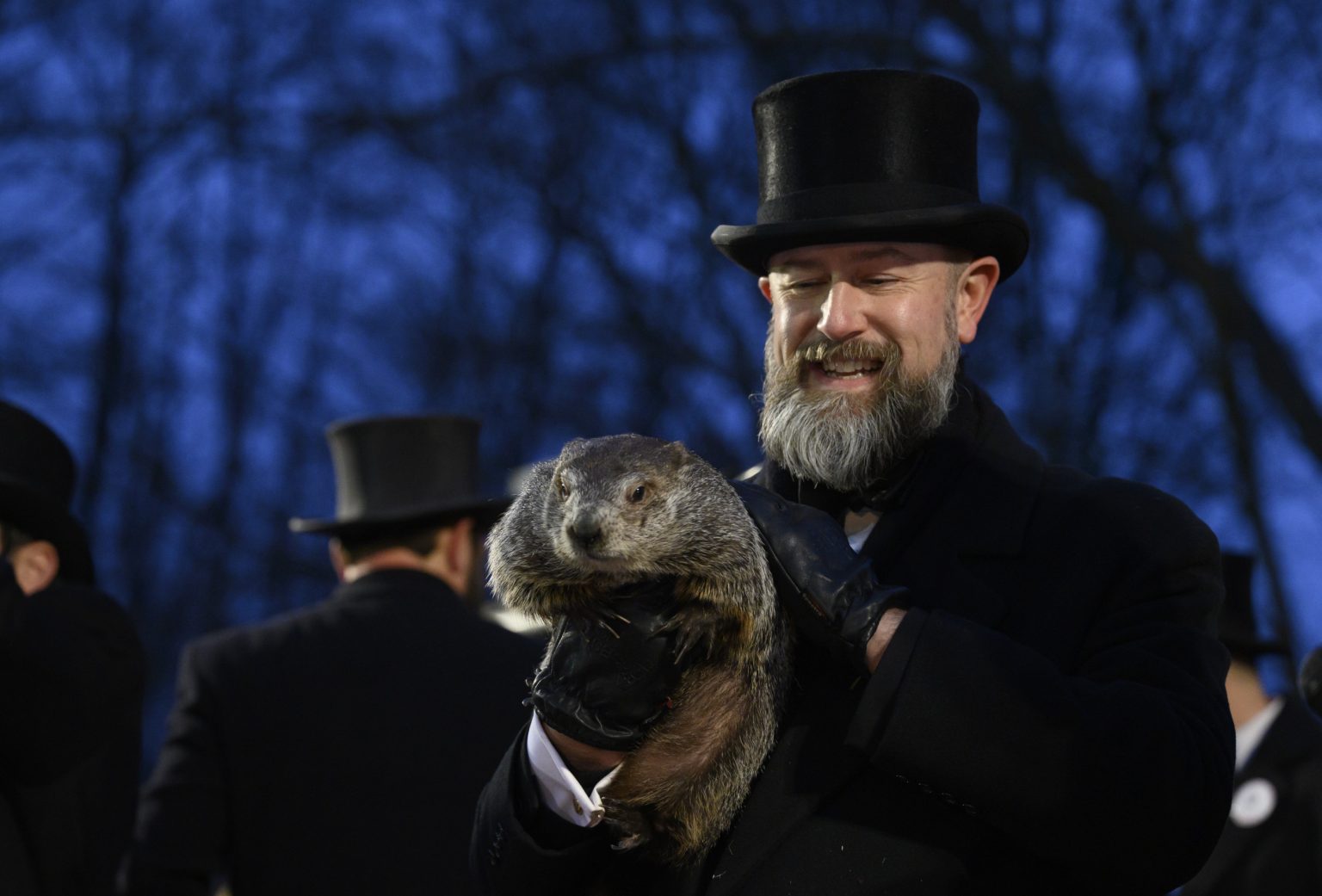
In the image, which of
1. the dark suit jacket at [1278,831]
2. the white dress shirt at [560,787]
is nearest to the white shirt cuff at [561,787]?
the white dress shirt at [560,787]

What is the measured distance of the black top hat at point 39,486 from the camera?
4.38m

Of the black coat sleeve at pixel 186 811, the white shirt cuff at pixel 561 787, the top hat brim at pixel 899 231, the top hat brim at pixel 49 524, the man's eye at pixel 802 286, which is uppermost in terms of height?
the top hat brim at pixel 899 231

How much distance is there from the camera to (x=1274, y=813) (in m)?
4.86

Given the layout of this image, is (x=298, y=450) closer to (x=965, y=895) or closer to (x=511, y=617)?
(x=511, y=617)

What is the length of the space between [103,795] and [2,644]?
1.09 meters

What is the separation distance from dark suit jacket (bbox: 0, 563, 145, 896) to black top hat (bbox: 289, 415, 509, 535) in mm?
1125

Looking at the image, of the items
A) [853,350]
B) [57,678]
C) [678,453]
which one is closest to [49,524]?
[57,678]

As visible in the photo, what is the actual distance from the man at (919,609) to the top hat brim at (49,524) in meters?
2.34

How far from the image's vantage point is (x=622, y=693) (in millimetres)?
2387

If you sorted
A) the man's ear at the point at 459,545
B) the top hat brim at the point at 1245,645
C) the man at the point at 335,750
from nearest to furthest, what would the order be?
the man at the point at 335,750, the man's ear at the point at 459,545, the top hat brim at the point at 1245,645

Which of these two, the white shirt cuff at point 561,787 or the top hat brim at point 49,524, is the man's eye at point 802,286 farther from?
the top hat brim at point 49,524

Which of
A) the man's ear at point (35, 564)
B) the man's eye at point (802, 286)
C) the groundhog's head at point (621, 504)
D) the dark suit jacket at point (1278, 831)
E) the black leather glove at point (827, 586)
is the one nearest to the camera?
the black leather glove at point (827, 586)

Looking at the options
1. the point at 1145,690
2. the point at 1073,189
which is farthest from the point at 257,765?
the point at 1073,189

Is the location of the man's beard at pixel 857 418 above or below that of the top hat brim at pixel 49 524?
above
